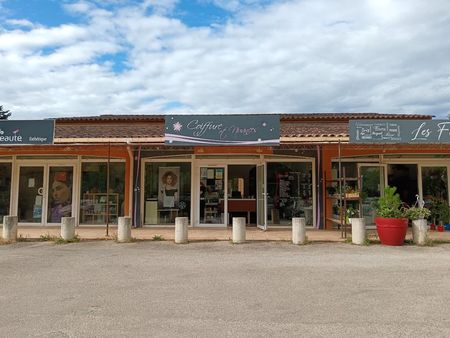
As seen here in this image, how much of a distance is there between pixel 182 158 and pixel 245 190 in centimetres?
253

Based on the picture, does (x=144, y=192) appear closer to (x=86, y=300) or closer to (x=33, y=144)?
(x=33, y=144)

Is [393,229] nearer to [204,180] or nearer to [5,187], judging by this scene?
[204,180]

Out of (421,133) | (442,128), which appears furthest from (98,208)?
(442,128)

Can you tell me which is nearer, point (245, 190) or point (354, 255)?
point (354, 255)

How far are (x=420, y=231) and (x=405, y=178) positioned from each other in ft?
14.0

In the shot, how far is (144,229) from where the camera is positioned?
14281 mm

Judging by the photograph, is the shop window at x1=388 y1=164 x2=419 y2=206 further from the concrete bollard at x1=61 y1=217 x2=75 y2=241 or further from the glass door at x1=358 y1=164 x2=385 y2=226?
the concrete bollard at x1=61 y1=217 x2=75 y2=241

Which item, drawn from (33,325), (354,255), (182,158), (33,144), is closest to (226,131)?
(182,158)

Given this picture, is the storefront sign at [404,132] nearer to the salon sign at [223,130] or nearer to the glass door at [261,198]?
the salon sign at [223,130]

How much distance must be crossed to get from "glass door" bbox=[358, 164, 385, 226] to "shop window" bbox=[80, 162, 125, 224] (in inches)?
339

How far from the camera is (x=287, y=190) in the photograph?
15039 mm

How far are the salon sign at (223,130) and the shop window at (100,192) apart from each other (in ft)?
11.4

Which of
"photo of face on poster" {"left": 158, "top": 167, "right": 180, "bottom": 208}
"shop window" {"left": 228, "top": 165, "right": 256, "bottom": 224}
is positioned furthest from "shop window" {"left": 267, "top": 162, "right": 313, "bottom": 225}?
"photo of face on poster" {"left": 158, "top": 167, "right": 180, "bottom": 208}

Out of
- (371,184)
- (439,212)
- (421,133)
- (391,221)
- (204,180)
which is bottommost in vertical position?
(391,221)
